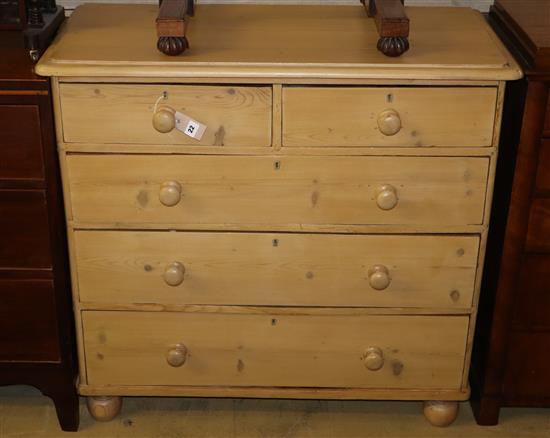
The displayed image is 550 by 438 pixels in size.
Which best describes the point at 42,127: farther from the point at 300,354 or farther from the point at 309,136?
the point at 300,354

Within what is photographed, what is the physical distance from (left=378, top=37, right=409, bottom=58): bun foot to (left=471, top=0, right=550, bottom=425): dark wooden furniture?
27 centimetres

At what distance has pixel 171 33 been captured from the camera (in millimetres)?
1989

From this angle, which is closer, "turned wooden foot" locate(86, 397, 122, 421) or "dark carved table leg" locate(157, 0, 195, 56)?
"dark carved table leg" locate(157, 0, 195, 56)

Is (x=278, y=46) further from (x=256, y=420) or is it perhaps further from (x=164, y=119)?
(x=256, y=420)

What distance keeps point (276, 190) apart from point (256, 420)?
0.72 meters

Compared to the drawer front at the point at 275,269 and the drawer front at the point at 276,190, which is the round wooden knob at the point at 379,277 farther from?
the drawer front at the point at 276,190

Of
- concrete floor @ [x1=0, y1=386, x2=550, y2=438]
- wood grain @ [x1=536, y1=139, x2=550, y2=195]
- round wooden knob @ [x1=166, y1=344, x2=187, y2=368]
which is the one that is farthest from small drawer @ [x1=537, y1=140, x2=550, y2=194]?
round wooden knob @ [x1=166, y1=344, x2=187, y2=368]

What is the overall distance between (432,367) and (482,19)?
884 mm

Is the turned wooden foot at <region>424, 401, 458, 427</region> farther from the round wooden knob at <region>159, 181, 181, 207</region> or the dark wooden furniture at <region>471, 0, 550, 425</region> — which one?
the round wooden knob at <region>159, 181, 181, 207</region>

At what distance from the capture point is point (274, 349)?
2307mm

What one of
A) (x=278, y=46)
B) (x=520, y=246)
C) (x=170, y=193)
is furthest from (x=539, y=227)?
(x=170, y=193)

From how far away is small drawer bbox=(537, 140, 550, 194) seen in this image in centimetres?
205

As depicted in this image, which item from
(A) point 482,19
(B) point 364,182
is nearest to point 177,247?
(B) point 364,182

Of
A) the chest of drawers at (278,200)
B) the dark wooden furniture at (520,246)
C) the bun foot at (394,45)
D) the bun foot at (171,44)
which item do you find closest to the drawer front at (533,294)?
the dark wooden furniture at (520,246)
